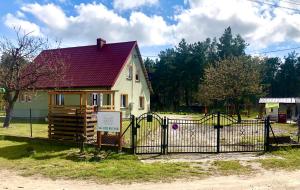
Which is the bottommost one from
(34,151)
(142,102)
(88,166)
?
(88,166)

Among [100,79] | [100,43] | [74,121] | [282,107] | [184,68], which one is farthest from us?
[184,68]

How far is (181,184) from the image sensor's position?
31.8ft

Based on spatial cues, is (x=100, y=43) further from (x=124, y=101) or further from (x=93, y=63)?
(x=124, y=101)

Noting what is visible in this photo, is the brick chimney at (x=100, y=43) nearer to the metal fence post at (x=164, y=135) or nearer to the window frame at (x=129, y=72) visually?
the window frame at (x=129, y=72)

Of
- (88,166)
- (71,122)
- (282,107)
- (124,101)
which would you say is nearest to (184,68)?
(282,107)

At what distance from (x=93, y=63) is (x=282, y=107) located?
2160 cm

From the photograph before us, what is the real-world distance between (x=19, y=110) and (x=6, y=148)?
2049cm

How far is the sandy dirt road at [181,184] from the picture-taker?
30.7 feet

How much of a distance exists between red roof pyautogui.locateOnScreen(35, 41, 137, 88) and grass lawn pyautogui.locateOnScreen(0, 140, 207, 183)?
17331 mm

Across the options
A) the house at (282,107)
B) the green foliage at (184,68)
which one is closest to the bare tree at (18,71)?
the house at (282,107)

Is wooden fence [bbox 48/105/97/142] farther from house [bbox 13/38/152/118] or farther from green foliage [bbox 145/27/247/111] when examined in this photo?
green foliage [bbox 145/27/247/111]

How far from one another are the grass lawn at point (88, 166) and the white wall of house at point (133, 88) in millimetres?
17908

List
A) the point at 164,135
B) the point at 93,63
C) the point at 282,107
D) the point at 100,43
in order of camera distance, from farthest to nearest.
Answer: the point at 282,107
the point at 100,43
the point at 93,63
the point at 164,135

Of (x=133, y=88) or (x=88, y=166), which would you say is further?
(x=133, y=88)
